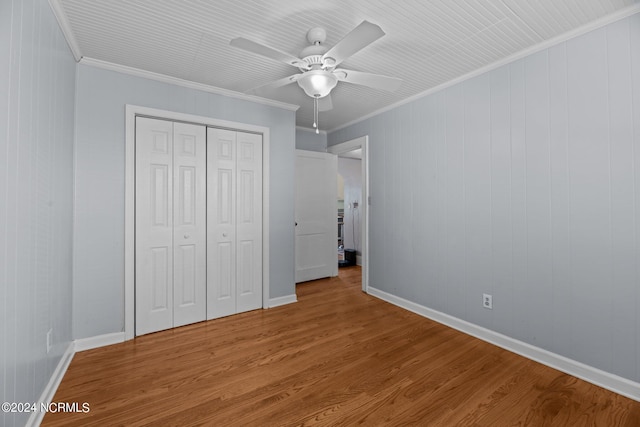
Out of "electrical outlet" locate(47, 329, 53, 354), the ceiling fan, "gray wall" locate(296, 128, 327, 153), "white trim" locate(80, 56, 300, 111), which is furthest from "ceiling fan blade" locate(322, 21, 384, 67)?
"gray wall" locate(296, 128, 327, 153)

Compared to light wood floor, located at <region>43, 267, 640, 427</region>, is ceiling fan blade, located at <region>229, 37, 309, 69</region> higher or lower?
higher

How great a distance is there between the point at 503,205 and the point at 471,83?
1.18 meters

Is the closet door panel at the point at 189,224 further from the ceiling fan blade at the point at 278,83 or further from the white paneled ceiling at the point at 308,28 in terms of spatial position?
the ceiling fan blade at the point at 278,83

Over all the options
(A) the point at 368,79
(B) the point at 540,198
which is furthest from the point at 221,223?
(B) the point at 540,198

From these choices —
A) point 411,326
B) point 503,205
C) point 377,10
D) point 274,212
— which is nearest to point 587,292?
point 503,205

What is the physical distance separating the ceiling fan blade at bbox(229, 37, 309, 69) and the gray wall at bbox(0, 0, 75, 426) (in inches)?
38.4

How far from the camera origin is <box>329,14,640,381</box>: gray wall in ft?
6.14

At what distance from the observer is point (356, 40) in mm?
1562

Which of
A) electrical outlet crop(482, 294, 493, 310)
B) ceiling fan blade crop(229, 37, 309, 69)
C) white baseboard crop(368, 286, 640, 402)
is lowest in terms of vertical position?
white baseboard crop(368, 286, 640, 402)

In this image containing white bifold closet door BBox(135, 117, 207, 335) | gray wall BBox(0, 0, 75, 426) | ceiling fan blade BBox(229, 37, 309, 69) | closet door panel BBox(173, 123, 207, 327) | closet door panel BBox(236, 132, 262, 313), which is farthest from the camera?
closet door panel BBox(236, 132, 262, 313)

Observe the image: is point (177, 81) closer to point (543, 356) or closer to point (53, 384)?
point (53, 384)

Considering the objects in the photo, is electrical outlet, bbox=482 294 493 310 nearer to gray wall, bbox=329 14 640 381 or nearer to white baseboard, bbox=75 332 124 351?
gray wall, bbox=329 14 640 381

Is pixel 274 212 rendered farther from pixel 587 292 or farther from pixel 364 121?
pixel 587 292

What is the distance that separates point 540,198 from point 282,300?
2772 mm
